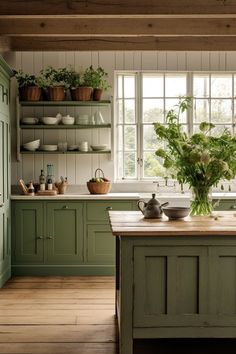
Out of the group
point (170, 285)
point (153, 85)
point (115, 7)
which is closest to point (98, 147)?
point (153, 85)

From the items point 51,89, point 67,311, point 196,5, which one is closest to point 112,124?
point 51,89

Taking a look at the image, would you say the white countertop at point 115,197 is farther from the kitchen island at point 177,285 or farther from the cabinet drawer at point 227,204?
the kitchen island at point 177,285

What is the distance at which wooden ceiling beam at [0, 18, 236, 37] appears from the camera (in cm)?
571

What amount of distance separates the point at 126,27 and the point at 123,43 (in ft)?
2.37

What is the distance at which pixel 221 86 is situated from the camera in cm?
685

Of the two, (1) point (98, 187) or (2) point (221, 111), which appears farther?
(2) point (221, 111)

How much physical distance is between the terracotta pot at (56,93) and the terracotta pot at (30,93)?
5.7 inches

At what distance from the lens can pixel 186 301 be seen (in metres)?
3.38

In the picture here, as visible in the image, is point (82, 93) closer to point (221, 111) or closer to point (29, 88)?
point (29, 88)

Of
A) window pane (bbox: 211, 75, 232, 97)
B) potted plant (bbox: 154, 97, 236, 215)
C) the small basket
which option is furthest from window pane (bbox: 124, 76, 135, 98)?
potted plant (bbox: 154, 97, 236, 215)

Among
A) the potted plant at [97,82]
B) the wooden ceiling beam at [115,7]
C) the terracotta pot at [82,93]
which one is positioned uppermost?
the wooden ceiling beam at [115,7]

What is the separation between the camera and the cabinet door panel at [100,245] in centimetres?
609

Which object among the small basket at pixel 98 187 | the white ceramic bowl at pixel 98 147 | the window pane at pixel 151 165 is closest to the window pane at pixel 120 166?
the window pane at pixel 151 165

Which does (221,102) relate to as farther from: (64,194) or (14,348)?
(14,348)
